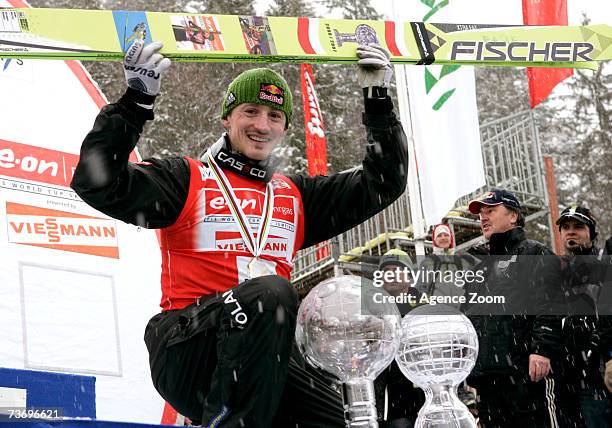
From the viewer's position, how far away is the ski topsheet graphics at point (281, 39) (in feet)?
10.4

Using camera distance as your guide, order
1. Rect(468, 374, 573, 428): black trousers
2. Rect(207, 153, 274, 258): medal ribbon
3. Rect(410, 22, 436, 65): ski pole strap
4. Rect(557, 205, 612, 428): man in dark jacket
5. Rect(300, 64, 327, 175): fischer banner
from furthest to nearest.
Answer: Rect(300, 64, 327, 175): fischer banner → Rect(468, 374, 573, 428): black trousers → Rect(557, 205, 612, 428): man in dark jacket → Rect(410, 22, 436, 65): ski pole strap → Rect(207, 153, 274, 258): medal ribbon

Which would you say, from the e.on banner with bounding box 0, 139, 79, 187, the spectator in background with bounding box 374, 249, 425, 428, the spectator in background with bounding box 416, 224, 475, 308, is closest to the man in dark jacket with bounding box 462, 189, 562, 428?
the spectator in background with bounding box 416, 224, 475, 308

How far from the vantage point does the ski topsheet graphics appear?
3168 millimetres

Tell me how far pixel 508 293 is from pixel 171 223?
266 cm

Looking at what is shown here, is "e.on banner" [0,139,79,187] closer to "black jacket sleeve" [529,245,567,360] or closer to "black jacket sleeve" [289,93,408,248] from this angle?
"black jacket sleeve" [289,93,408,248]

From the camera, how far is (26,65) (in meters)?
5.70

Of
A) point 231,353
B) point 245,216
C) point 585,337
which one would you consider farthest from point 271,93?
point 585,337

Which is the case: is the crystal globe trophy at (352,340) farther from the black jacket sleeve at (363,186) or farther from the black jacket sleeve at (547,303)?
the black jacket sleeve at (547,303)

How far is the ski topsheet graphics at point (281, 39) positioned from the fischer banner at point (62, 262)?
2412mm

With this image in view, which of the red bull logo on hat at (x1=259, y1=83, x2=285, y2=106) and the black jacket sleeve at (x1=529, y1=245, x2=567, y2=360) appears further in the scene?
the black jacket sleeve at (x1=529, y1=245, x2=567, y2=360)

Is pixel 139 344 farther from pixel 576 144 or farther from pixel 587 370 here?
pixel 576 144

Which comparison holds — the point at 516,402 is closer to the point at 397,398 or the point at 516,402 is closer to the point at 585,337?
the point at 585,337

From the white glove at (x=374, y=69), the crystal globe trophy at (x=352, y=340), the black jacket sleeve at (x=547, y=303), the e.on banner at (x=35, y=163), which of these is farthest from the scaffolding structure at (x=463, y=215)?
the crystal globe trophy at (x=352, y=340)

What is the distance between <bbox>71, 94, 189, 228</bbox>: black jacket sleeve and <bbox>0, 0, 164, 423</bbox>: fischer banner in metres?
2.66
